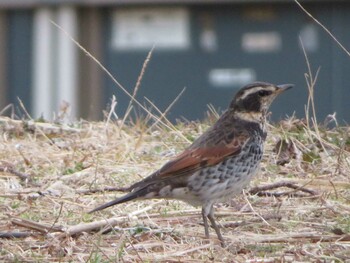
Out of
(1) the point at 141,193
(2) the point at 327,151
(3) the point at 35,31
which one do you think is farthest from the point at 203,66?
(1) the point at 141,193

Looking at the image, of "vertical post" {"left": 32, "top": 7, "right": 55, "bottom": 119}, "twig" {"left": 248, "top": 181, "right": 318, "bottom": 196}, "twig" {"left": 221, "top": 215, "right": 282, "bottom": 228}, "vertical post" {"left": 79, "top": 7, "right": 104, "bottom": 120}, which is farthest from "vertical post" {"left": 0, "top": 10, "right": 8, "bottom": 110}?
"twig" {"left": 221, "top": 215, "right": 282, "bottom": 228}

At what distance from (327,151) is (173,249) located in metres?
2.59

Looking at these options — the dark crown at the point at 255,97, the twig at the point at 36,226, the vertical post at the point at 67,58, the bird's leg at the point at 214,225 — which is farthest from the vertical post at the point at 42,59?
the twig at the point at 36,226

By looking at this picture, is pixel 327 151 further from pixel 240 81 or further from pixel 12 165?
pixel 240 81

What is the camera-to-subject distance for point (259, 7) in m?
19.5

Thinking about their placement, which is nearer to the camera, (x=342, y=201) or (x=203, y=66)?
(x=342, y=201)

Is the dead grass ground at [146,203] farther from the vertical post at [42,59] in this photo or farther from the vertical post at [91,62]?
the vertical post at [42,59]

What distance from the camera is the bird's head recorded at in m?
8.14

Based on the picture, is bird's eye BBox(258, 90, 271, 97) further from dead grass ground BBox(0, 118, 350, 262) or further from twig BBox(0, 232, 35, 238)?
twig BBox(0, 232, 35, 238)

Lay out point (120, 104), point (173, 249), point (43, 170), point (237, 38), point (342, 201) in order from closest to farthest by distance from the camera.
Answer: point (173, 249) < point (342, 201) < point (43, 170) < point (120, 104) < point (237, 38)

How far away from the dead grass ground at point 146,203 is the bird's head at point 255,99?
0.53 meters

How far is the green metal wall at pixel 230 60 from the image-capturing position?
18.5 meters

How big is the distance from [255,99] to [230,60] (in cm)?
1095

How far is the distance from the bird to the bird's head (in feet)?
0.39
